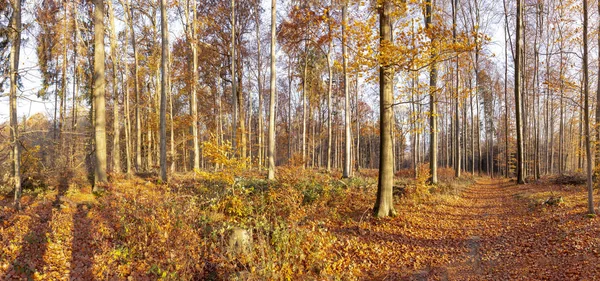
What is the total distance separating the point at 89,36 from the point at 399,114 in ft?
99.6

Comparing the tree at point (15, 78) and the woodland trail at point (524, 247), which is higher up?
the tree at point (15, 78)

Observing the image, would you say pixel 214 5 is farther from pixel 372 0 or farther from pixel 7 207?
pixel 7 207

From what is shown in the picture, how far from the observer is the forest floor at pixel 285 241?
5004mm

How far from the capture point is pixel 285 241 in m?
5.76

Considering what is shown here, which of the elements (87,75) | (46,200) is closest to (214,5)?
(87,75)

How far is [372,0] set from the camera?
33.4 ft

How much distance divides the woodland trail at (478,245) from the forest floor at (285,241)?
0.07 ft

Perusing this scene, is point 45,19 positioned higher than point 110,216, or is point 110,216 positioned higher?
point 45,19

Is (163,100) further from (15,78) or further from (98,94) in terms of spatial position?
(15,78)

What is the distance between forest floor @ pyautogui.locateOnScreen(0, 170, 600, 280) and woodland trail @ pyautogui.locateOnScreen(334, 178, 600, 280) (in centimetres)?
2

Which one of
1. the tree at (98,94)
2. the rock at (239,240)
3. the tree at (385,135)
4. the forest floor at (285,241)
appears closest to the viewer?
the forest floor at (285,241)

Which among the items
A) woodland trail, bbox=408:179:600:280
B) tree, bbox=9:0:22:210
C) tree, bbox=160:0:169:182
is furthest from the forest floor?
tree, bbox=160:0:169:182

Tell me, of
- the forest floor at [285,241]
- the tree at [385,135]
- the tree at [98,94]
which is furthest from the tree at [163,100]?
the tree at [385,135]

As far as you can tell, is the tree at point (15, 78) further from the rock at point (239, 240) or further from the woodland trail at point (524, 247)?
the woodland trail at point (524, 247)
